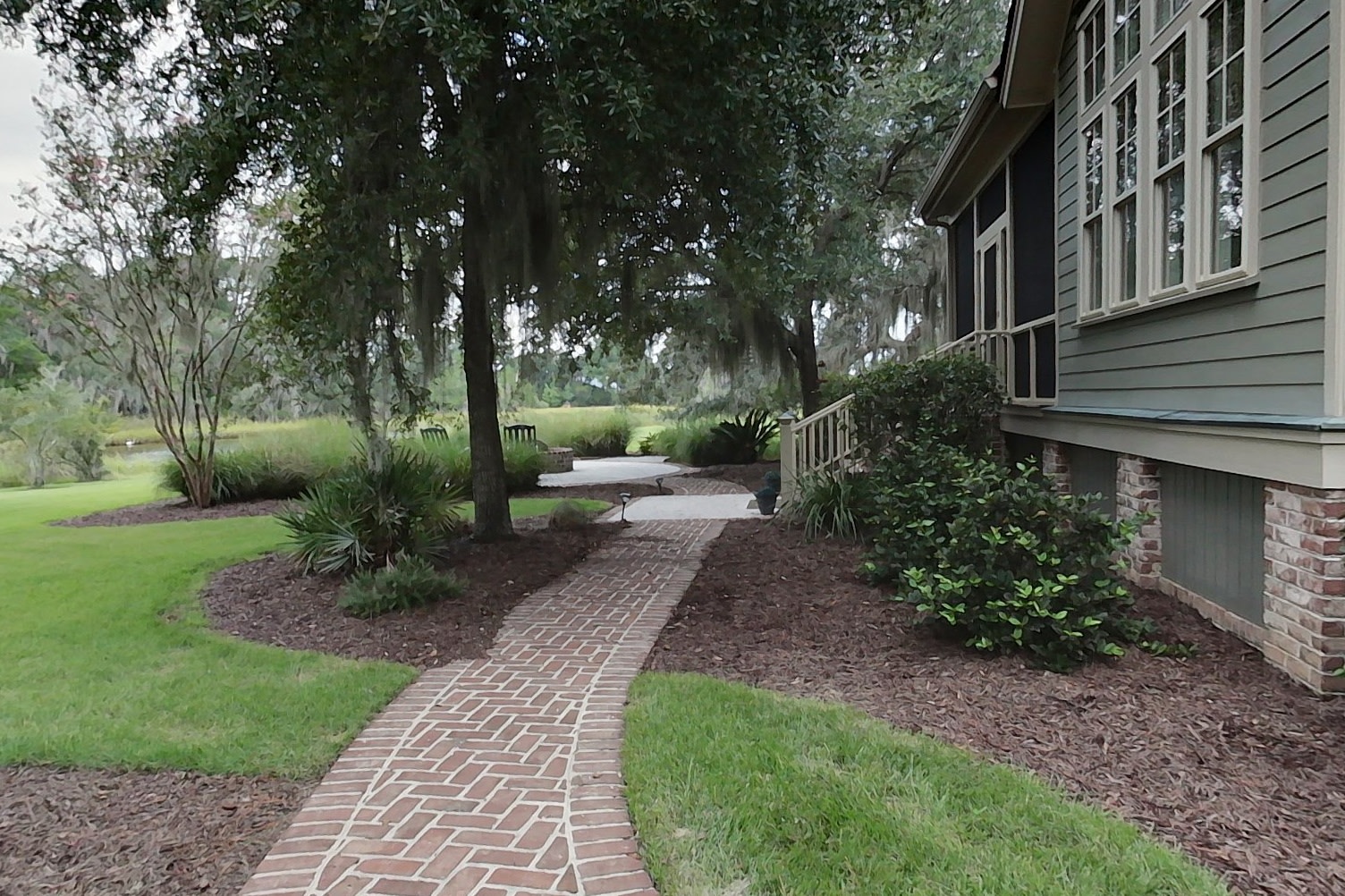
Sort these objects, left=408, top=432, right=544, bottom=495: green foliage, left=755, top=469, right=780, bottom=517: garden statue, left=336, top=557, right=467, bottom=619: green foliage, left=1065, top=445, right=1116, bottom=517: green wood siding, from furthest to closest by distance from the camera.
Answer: left=408, top=432, right=544, bottom=495: green foliage → left=755, top=469, right=780, bottom=517: garden statue → left=1065, top=445, right=1116, bottom=517: green wood siding → left=336, top=557, right=467, bottom=619: green foliage

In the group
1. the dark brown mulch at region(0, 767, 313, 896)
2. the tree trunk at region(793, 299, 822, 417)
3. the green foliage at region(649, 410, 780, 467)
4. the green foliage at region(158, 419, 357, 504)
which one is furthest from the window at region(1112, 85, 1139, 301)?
the green foliage at region(649, 410, 780, 467)

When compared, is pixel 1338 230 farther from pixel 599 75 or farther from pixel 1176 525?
pixel 599 75

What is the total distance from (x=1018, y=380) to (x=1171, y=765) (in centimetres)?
549

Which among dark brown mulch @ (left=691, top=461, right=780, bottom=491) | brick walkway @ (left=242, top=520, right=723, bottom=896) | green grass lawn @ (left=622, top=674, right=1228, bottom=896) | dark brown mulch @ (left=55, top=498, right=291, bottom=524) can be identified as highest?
dark brown mulch @ (left=55, top=498, right=291, bottom=524)

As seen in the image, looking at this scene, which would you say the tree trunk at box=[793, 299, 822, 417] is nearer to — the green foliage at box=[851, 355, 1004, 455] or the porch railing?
the porch railing

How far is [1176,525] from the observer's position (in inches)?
195

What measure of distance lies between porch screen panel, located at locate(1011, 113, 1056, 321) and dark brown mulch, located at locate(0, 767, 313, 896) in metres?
6.45

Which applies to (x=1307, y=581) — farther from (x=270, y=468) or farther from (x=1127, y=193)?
(x=270, y=468)

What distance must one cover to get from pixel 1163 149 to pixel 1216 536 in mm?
2194

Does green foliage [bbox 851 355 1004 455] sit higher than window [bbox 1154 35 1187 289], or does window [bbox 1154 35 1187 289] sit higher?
window [bbox 1154 35 1187 289]

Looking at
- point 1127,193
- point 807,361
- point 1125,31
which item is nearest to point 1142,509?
point 1127,193

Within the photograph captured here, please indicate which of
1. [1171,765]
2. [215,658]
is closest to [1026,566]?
[1171,765]

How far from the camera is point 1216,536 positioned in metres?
4.45

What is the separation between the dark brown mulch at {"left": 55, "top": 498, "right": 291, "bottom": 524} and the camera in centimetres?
1030
